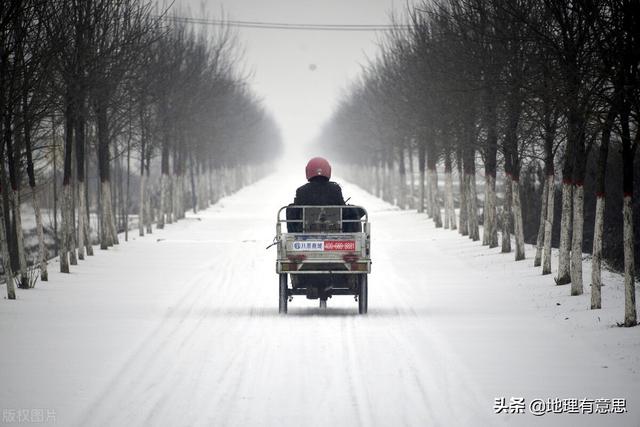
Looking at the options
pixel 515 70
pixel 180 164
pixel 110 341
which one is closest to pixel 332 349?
pixel 110 341

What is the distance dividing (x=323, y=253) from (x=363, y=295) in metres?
0.93

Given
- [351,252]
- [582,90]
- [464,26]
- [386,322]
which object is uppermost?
[464,26]

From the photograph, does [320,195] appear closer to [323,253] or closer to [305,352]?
[323,253]

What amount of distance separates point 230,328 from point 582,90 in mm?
6162

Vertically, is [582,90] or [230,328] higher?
[582,90]

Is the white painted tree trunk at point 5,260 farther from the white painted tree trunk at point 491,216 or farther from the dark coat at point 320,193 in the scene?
the white painted tree trunk at point 491,216

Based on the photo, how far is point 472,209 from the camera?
32.0m

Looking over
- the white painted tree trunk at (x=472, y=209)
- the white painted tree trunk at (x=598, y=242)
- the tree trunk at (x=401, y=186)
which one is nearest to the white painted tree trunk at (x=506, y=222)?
the white painted tree trunk at (x=472, y=209)

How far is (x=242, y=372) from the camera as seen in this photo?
10211 millimetres

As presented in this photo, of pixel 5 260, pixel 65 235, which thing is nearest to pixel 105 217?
pixel 65 235

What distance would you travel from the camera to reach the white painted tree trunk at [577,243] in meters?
16.2

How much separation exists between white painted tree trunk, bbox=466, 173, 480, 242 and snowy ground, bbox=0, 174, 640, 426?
32.3 ft

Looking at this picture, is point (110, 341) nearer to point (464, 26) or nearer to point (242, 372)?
point (242, 372)

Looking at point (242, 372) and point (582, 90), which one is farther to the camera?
point (582, 90)
